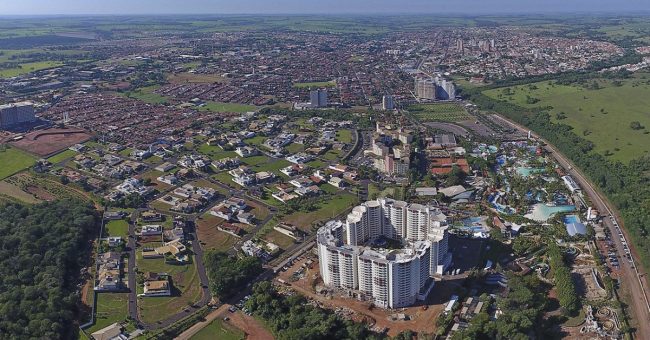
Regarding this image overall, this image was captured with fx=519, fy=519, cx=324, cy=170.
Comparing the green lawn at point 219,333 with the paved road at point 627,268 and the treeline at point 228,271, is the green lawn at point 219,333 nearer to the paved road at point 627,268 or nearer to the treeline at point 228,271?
the treeline at point 228,271

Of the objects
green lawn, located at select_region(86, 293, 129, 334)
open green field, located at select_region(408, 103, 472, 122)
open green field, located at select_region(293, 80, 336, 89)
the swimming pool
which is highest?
open green field, located at select_region(293, 80, 336, 89)

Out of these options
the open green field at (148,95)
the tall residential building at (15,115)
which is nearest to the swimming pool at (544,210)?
the open green field at (148,95)

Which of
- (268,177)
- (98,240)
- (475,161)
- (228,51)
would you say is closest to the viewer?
(98,240)

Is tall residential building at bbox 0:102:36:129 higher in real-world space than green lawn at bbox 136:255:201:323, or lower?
higher

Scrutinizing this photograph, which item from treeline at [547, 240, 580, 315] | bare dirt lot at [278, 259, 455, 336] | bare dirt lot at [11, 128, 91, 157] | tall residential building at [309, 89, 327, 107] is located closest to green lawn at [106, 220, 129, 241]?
bare dirt lot at [278, 259, 455, 336]

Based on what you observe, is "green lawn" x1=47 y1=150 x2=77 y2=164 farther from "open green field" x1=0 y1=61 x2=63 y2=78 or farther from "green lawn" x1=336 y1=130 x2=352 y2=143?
"open green field" x1=0 y1=61 x2=63 y2=78

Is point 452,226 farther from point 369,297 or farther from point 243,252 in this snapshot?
point 243,252

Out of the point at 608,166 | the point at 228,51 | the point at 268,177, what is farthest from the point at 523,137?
the point at 228,51
